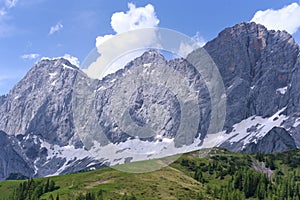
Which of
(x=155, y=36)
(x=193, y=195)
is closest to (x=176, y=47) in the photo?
(x=155, y=36)

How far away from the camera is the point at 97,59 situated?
6575 cm

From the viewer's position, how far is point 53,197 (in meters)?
182

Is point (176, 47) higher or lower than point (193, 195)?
higher

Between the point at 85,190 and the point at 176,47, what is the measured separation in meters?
141

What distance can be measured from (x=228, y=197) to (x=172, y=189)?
2831 cm

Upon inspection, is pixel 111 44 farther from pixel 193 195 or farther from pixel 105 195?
pixel 193 195

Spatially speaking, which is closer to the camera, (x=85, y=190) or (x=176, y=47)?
(x=176, y=47)

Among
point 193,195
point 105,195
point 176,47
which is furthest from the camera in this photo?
Result: point 193,195

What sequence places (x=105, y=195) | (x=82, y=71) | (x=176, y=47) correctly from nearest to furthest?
(x=176, y=47) < (x=82, y=71) < (x=105, y=195)

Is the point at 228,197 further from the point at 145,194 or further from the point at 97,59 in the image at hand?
the point at 97,59

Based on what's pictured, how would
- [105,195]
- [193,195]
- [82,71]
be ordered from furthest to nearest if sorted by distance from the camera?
[193,195], [105,195], [82,71]

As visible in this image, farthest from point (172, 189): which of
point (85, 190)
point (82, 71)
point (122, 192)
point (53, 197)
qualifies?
point (82, 71)

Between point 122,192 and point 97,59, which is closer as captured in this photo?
point 97,59

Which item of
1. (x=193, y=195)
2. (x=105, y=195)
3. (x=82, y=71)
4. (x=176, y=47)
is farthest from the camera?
(x=193, y=195)
